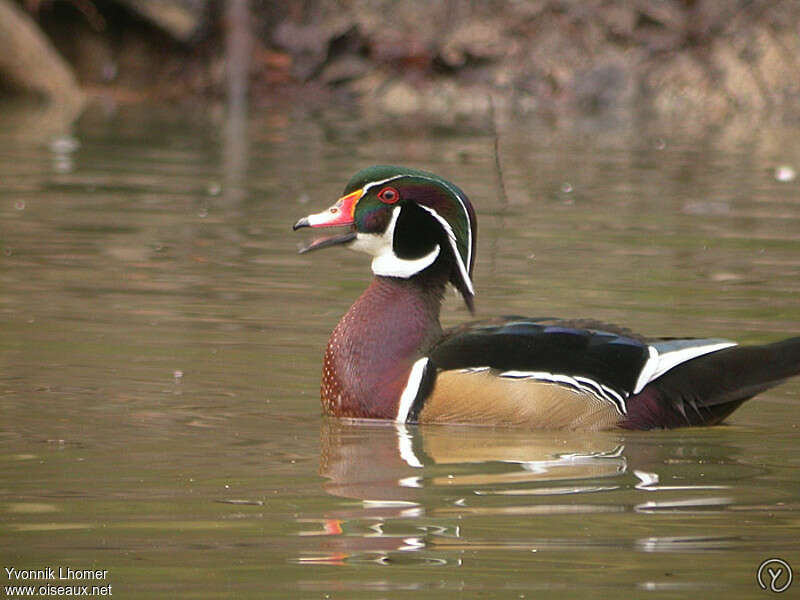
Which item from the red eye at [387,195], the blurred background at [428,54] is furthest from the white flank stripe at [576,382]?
the blurred background at [428,54]

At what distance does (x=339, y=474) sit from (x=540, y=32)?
1907 cm

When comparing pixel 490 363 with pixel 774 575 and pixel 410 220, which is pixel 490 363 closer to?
pixel 410 220

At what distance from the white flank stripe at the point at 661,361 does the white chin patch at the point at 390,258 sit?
92cm

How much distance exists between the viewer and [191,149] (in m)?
17.1

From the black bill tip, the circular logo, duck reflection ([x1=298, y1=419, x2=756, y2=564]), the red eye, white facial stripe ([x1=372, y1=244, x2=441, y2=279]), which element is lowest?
the circular logo

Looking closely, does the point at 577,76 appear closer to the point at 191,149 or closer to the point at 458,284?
the point at 191,149

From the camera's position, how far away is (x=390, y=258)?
6777 mm

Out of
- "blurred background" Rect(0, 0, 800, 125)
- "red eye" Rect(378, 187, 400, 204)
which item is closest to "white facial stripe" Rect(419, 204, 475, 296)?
"red eye" Rect(378, 187, 400, 204)

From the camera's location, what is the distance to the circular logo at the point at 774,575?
4492mm

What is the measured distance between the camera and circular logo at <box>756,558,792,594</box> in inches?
177

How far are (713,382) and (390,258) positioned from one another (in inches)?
50.6

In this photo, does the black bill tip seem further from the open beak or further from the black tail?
the black tail

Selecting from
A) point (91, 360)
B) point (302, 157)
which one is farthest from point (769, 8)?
point (91, 360)

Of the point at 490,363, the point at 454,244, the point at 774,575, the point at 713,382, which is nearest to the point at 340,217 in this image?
the point at 454,244
